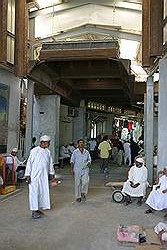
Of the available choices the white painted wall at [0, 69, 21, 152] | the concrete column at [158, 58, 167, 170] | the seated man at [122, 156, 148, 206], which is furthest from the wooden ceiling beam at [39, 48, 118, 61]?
the seated man at [122, 156, 148, 206]

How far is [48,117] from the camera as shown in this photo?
18766 mm

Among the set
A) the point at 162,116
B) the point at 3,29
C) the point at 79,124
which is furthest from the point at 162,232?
the point at 79,124

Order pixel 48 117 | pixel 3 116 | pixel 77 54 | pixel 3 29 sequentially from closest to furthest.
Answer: pixel 3 29, pixel 3 116, pixel 77 54, pixel 48 117

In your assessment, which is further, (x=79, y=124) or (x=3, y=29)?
(x=79, y=124)

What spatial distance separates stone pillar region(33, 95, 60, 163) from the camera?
1866cm

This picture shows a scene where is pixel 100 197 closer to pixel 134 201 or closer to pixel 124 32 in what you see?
pixel 134 201

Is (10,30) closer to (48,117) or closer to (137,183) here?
(48,117)

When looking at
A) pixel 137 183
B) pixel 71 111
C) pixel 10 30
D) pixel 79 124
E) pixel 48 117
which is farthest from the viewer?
pixel 79 124

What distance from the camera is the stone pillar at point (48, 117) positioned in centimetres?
1866

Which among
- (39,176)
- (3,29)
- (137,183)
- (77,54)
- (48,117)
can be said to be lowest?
(137,183)

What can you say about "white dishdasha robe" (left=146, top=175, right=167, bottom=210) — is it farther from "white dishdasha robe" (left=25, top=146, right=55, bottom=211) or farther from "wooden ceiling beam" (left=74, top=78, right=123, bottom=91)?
"wooden ceiling beam" (left=74, top=78, right=123, bottom=91)

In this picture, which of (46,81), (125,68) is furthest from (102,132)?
(125,68)

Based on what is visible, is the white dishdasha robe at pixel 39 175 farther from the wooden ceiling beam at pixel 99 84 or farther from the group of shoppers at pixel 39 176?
the wooden ceiling beam at pixel 99 84

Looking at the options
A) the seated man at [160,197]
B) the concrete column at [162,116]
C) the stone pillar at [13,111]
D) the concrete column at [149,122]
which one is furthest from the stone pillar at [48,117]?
the seated man at [160,197]
